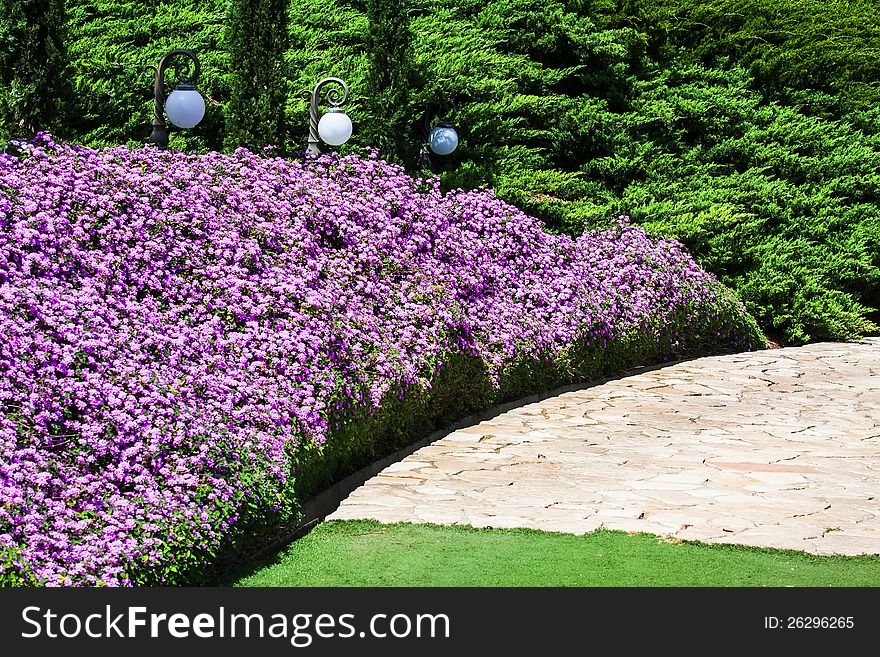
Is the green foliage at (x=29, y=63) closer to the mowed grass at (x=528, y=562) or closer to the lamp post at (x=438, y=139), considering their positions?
the lamp post at (x=438, y=139)

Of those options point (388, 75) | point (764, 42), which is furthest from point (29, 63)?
point (764, 42)

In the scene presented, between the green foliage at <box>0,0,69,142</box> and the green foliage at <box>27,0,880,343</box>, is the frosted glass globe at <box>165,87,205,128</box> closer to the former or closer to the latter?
the green foliage at <box>27,0,880,343</box>

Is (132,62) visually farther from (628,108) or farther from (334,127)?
(628,108)

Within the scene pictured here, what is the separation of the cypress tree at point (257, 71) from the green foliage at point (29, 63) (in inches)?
69.9

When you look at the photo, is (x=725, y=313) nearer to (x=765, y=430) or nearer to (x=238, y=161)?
(x=765, y=430)

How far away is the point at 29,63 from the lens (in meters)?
11.0

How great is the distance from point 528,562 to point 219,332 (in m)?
2.15

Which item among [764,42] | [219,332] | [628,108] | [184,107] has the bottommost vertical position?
[219,332]

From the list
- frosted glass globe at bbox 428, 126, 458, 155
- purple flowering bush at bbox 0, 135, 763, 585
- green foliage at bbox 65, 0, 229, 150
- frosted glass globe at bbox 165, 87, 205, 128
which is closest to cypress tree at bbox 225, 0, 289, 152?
green foliage at bbox 65, 0, 229, 150

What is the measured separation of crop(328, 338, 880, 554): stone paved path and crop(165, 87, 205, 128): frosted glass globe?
135 inches

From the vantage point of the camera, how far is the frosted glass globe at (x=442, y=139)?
10930 mm

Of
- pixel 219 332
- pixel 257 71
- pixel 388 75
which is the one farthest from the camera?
pixel 388 75

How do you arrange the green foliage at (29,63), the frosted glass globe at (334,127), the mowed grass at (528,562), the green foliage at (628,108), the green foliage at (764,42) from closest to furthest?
the mowed grass at (528,562) → the frosted glass globe at (334,127) → the green foliage at (29,63) → the green foliage at (628,108) → the green foliage at (764,42)

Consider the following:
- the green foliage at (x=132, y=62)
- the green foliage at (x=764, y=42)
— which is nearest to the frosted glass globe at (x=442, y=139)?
the green foliage at (x=132, y=62)
